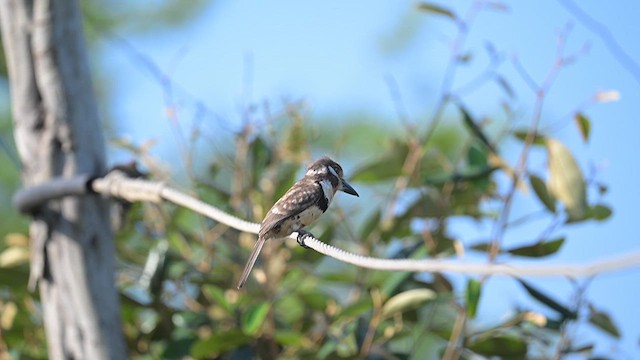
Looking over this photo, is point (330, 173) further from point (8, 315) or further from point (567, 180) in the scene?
point (8, 315)

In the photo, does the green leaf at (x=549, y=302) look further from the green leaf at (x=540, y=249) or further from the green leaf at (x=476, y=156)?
the green leaf at (x=476, y=156)

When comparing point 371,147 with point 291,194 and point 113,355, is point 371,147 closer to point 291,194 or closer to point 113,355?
point 113,355

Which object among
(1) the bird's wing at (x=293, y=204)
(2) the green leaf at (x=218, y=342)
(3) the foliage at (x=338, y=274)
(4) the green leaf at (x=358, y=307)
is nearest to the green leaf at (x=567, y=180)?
(3) the foliage at (x=338, y=274)

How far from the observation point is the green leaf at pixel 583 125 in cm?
409

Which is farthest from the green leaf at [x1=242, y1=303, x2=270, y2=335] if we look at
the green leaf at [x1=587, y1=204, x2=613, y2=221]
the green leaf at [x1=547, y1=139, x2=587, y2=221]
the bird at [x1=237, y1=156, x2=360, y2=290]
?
the green leaf at [x1=587, y1=204, x2=613, y2=221]

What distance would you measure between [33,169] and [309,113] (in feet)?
3.63

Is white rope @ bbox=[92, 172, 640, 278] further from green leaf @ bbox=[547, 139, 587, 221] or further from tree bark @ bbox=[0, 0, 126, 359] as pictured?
green leaf @ bbox=[547, 139, 587, 221]

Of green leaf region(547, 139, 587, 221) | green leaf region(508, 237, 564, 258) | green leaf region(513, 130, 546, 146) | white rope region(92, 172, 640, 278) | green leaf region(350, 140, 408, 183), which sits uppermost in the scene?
green leaf region(513, 130, 546, 146)

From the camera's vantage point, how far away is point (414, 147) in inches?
171

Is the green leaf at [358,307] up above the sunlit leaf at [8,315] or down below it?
above

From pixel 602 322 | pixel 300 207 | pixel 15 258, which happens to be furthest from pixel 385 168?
pixel 15 258

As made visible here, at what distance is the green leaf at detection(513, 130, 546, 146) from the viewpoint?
4039 millimetres

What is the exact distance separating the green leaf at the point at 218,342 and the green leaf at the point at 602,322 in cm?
123

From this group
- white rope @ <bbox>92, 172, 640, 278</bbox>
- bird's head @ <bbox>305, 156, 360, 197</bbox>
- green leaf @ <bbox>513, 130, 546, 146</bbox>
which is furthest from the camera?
green leaf @ <bbox>513, 130, 546, 146</bbox>
